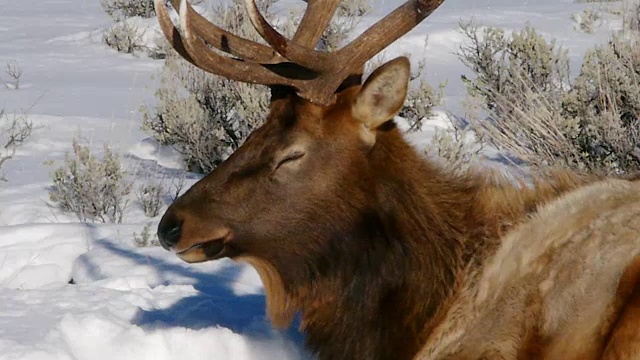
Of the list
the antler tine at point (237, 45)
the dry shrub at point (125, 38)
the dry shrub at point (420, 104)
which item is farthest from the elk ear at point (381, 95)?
the dry shrub at point (125, 38)

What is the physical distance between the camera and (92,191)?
316 inches

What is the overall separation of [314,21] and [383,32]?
1.93ft

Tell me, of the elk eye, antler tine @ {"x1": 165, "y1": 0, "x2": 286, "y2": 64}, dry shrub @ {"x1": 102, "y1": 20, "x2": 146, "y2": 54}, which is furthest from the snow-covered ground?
dry shrub @ {"x1": 102, "y1": 20, "x2": 146, "y2": 54}

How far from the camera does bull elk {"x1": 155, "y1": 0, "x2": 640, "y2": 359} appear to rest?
4.04m

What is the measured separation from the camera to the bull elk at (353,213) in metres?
4.04

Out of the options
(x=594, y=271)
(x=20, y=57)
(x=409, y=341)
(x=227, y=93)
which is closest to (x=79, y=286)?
(x=409, y=341)

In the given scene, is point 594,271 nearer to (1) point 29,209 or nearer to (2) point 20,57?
(1) point 29,209

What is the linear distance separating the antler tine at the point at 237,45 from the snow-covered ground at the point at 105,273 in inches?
50.5

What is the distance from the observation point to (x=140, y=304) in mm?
5293

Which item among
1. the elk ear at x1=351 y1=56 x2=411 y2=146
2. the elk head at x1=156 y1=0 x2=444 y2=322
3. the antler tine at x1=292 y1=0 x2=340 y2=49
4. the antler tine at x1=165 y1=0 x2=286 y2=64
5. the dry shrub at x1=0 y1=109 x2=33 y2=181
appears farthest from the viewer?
the dry shrub at x1=0 y1=109 x2=33 y2=181

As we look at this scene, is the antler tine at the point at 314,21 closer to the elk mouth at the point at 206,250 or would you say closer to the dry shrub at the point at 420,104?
the elk mouth at the point at 206,250

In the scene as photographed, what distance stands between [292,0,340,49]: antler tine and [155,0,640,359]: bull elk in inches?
18.2

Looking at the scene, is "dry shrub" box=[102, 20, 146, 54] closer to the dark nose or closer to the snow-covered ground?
the snow-covered ground

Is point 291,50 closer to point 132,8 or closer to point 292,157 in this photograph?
point 292,157
